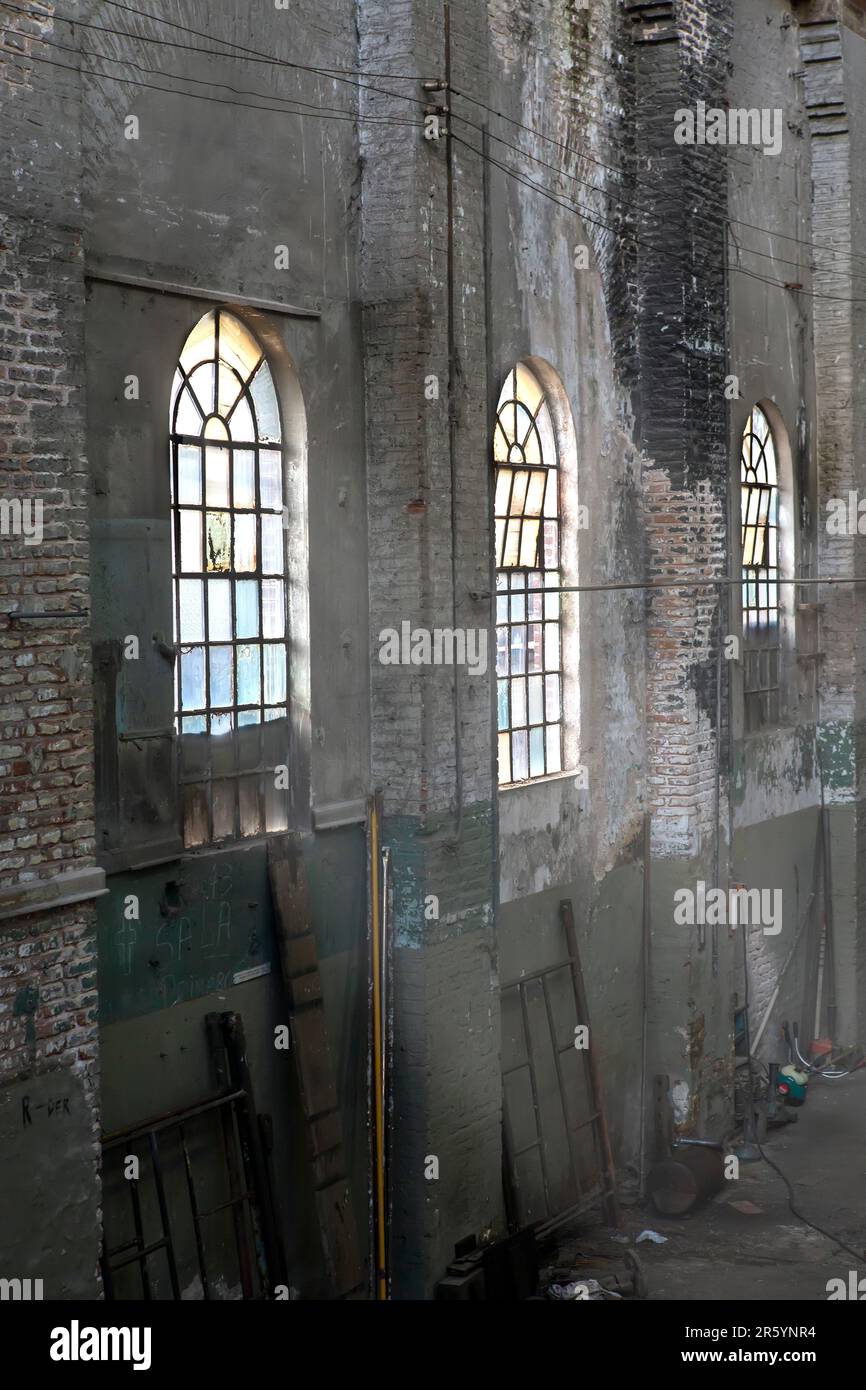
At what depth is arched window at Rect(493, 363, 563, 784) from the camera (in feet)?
32.9

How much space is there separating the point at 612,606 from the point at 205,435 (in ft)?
14.0

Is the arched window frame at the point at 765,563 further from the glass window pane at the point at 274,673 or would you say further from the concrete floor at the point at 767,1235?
the glass window pane at the point at 274,673

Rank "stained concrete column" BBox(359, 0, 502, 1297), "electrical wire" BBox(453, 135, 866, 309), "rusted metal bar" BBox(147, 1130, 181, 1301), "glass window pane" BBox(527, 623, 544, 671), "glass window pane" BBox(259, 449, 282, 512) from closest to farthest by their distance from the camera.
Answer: "rusted metal bar" BBox(147, 1130, 181, 1301)
"glass window pane" BBox(259, 449, 282, 512)
"stained concrete column" BBox(359, 0, 502, 1297)
"electrical wire" BBox(453, 135, 866, 309)
"glass window pane" BBox(527, 623, 544, 671)

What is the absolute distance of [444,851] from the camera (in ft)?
28.8

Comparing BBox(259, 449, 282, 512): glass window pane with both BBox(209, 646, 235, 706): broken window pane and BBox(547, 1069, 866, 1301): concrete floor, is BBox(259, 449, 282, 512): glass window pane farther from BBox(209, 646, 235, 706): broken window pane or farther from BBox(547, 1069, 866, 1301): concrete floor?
BBox(547, 1069, 866, 1301): concrete floor

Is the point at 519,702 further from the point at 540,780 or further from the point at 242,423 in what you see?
the point at 242,423

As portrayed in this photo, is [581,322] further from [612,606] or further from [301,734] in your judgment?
[301,734]

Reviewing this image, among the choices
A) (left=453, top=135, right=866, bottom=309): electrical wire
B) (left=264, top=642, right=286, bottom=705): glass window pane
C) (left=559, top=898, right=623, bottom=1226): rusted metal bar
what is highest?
(left=453, top=135, right=866, bottom=309): electrical wire

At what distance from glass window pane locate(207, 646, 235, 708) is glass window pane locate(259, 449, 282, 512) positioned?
838mm

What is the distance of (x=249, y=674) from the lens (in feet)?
26.1

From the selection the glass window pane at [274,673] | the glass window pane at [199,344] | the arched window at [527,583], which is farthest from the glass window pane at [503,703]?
the glass window pane at [199,344]

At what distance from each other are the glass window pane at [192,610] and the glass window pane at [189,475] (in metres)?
0.40

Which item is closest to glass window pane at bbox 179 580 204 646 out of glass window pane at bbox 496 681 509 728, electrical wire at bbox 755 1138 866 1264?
glass window pane at bbox 496 681 509 728

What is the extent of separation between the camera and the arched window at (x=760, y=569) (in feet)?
44.1
